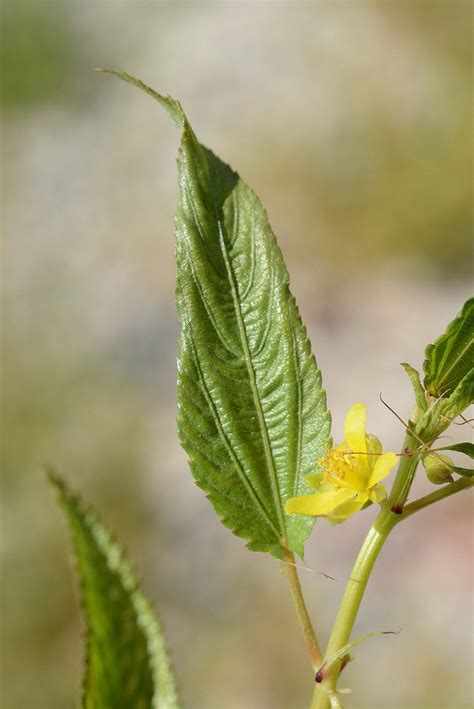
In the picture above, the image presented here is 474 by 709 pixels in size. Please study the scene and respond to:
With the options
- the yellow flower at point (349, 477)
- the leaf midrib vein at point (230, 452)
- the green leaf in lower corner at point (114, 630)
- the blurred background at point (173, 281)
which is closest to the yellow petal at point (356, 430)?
the yellow flower at point (349, 477)

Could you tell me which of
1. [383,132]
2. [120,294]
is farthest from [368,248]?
[120,294]

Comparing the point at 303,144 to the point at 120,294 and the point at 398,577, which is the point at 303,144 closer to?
the point at 120,294


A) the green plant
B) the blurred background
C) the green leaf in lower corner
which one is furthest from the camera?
the blurred background

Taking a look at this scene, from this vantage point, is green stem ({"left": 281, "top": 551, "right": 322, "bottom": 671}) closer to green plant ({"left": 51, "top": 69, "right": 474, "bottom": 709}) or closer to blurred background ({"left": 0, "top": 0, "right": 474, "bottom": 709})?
green plant ({"left": 51, "top": 69, "right": 474, "bottom": 709})

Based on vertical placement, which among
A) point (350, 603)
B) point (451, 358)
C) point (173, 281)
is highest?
point (173, 281)

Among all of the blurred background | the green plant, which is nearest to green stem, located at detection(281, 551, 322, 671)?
the green plant

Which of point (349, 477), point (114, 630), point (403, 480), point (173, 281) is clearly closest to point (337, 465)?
point (349, 477)

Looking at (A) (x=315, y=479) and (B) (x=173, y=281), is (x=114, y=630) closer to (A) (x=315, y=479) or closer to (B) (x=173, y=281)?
(A) (x=315, y=479)
